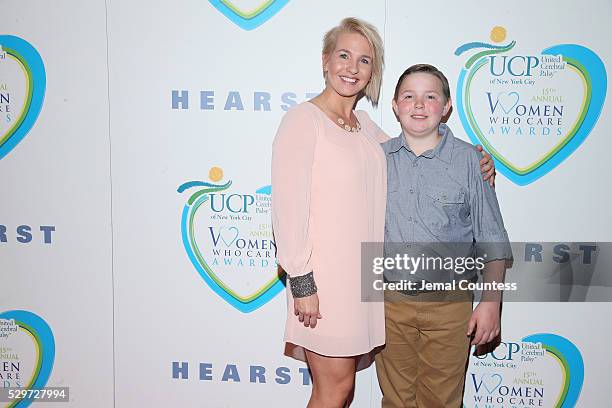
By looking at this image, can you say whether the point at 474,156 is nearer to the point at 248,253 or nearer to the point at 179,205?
the point at 248,253

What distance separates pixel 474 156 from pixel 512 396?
120 centimetres

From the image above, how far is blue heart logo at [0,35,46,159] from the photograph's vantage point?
2.36 meters

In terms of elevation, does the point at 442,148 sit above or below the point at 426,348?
above

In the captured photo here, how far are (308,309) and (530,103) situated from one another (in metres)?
1.30

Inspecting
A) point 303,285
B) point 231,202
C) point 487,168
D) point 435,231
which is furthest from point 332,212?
point 231,202

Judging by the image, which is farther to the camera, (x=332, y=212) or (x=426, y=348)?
(x=426, y=348)

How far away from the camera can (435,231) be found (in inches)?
73.4

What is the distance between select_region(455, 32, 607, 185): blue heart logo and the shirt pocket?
0.50 metres

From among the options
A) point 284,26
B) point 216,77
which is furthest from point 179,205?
point 284,26

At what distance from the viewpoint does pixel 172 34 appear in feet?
7.49

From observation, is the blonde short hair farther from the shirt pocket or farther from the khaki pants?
the khaki pants
